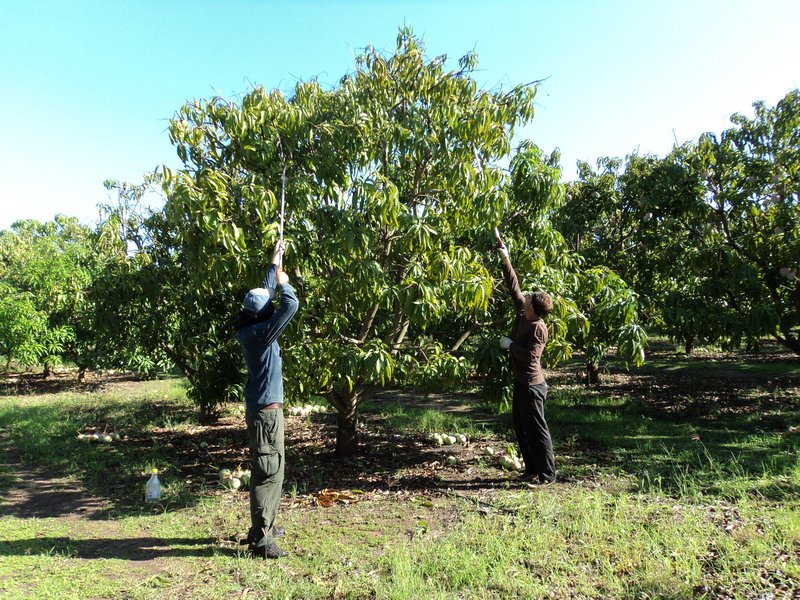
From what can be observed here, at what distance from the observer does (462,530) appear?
3.68 m

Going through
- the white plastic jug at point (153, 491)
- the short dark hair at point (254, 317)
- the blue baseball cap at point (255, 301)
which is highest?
the blue baseball cap at point (255, 301)

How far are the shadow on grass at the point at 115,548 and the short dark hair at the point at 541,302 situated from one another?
9.91 ft

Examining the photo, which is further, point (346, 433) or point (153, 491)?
point (346, 433)

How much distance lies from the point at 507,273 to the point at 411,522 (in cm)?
219

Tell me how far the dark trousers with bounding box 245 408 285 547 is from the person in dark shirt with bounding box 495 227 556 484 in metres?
2.09

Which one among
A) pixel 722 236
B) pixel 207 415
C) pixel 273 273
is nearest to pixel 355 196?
pixel 273 273

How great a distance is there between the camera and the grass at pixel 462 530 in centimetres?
300

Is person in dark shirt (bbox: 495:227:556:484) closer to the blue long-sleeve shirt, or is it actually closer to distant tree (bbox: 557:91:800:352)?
the blue long-sleeve shirt

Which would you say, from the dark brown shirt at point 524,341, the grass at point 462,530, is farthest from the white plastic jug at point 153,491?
the dark brown shirt at point 524,341

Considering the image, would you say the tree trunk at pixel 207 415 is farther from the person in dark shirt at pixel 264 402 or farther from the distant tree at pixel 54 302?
the person in dark shirt at pixel 264 402

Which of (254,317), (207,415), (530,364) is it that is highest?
(254,317)

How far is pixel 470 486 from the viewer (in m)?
4.74

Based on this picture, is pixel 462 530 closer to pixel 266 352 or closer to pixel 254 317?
pixel 266 352

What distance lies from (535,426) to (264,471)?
7.68ft
